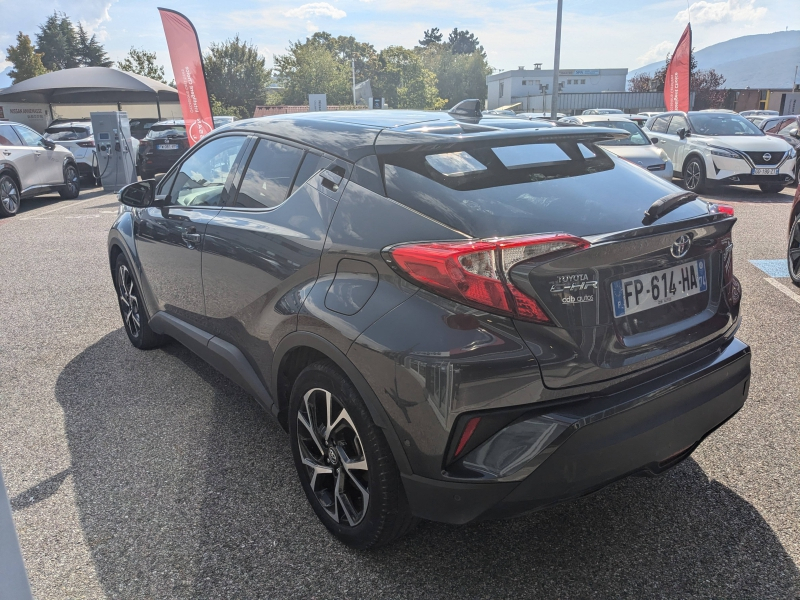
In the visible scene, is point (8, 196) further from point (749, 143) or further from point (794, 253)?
point (749, 143)

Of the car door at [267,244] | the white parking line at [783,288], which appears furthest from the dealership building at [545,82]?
the car door at [267,244]

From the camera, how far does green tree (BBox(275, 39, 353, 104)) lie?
78.0m

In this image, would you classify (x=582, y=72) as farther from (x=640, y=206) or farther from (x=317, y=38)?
(x=640, y=206)

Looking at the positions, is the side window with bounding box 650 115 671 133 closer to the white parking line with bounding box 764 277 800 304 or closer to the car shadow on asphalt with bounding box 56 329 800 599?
the white parking line with bounding box 764 277 800 304

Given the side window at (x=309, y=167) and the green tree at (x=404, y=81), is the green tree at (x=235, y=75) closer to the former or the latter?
the green tree at (x=404, y=81)

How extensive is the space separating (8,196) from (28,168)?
908 millimetres

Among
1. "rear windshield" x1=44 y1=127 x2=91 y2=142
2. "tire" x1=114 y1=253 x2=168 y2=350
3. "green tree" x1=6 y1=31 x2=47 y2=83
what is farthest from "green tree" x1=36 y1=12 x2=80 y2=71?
"tire" x1=114 y1=253 x2=168 y2=350

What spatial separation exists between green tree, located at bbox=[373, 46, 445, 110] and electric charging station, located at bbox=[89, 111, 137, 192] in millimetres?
76421

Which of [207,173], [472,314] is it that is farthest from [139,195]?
[472,314]

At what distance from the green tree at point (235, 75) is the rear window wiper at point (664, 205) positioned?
65.5 meters

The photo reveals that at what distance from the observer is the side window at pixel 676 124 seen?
44.2 feet

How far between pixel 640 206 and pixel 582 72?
307 ft

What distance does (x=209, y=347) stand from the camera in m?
3.36

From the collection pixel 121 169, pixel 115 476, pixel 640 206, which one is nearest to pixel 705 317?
pixel 640 206
